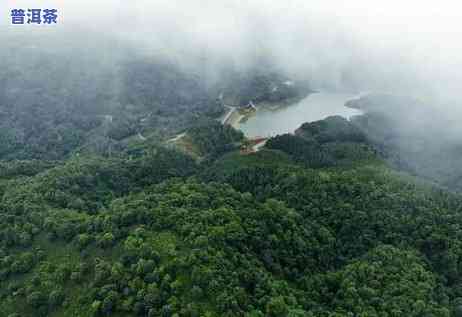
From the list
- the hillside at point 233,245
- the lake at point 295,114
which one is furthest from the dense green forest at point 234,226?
the lake at point 295,114

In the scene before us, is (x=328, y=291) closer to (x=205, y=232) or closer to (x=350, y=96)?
(x=205, y=232)

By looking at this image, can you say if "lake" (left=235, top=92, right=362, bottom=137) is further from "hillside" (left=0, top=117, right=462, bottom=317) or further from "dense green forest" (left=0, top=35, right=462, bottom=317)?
"hillside" (left=0, top=117, right=462, bottom=317)

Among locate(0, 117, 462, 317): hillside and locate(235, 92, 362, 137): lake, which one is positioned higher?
locate(235, 92, 362, 137): lake

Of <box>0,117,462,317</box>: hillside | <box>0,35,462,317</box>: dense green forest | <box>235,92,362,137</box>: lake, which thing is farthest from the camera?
<box>235,92,362,137</box>: lake

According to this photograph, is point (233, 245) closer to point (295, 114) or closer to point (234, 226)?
point (234, 226)

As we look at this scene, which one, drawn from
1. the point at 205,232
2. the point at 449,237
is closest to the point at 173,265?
the point at 205,232

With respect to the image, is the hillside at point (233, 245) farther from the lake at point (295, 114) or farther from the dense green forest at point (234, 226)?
the lake at point (295, 114)

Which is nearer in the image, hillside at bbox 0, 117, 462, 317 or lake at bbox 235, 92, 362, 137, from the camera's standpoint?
hillside at bbox 0, 117, 462, 317

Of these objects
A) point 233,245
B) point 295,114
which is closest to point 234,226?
point 233,245

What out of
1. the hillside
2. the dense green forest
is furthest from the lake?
the hillside
